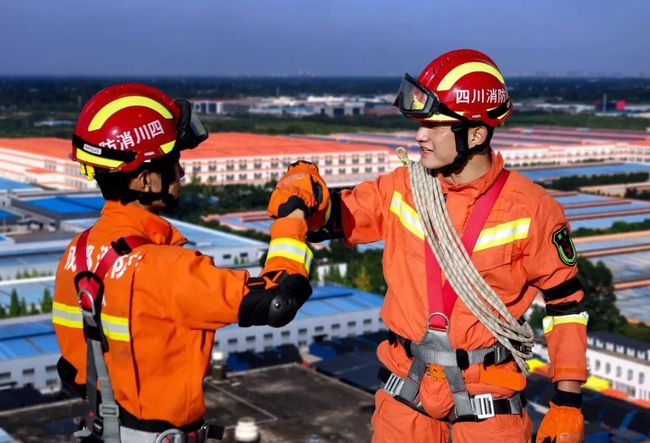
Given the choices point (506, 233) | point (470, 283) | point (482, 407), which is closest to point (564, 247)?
point (506, 233)

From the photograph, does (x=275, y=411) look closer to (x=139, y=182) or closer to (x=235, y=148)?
(x=139, y=182)

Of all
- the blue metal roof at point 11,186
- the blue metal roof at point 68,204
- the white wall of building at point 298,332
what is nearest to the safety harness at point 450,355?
the white wall of building at point 298,332

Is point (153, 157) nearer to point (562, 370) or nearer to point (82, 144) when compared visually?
point (82, 144)

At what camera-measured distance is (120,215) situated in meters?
2.93

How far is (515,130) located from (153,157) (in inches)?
3111

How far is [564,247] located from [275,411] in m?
13.4

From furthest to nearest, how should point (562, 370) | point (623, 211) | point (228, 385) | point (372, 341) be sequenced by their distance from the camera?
point (623, 211) < point (372, 341) < point (228, 385) < point (562, 370)

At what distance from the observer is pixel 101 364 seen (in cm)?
283

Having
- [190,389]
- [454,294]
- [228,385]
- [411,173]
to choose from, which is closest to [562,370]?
[454,294]

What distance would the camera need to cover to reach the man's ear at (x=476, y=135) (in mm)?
3257

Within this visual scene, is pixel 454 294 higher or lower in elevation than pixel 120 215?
lower

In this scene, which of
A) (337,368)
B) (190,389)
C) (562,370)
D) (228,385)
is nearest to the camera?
(190,389)

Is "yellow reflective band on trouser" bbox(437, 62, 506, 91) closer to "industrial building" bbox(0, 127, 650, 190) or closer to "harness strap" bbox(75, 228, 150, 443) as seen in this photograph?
"harness strap" bbox(75, 228, 150, 443)

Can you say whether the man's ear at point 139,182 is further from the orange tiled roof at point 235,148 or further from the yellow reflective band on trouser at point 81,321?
the orange tiled roof at point 235,148
